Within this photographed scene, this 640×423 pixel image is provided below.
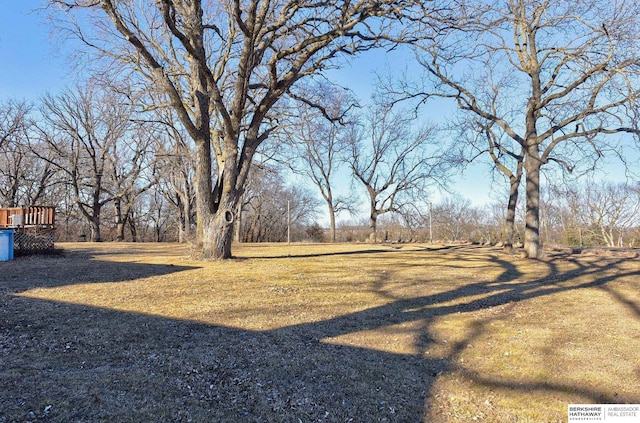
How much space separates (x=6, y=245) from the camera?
32.8 feet

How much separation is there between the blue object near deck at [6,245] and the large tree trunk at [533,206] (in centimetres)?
1525

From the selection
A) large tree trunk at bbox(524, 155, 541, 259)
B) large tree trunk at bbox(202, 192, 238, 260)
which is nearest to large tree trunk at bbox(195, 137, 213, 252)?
large tree trunk at bbox(202, 192, 238, 260)

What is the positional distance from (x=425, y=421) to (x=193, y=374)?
1.96 m

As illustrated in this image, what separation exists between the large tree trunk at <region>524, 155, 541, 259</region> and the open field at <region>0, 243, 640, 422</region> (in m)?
5.37

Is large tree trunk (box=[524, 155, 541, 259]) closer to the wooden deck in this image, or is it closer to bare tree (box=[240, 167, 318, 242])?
the wooden deck

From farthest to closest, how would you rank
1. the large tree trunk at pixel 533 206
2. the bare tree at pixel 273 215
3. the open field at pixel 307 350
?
the bare tree at pixel 273 215 → the large tree trunk at pixel 533 206 → the open field at pixel 307 350

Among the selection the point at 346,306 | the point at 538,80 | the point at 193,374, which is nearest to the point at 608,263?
the point at 538,80

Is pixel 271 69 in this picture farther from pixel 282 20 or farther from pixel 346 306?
pixel 346 306

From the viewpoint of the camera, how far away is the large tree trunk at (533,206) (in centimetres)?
1273

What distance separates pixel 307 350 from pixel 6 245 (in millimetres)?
10019

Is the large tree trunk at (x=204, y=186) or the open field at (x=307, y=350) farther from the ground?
the large tree trunk at (x=204, y=186)

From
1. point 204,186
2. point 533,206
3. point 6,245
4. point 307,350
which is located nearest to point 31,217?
point 6,245

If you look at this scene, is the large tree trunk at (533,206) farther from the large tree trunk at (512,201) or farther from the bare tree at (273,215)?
the bare tree at (273,215)

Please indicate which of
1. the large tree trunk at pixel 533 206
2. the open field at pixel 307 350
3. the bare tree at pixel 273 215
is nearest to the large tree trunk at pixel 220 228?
the open field at pixel 307 350
